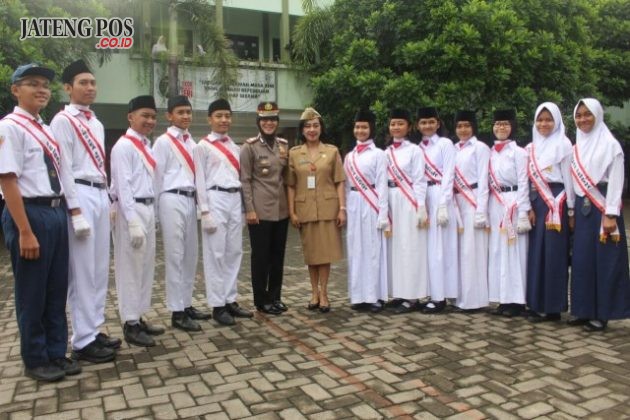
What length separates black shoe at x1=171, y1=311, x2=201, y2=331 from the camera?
5.07 m

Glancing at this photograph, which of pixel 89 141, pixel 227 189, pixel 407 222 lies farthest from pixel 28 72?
pixel 407 222

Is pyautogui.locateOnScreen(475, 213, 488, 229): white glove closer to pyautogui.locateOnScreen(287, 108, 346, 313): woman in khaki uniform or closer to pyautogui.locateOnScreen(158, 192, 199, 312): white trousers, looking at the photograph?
pyautogui.locateOnScreen(287, 108, 346, 313): woman in khaki uniform

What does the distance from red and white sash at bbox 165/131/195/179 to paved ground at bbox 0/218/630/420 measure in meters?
1.44

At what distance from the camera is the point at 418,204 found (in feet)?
18.5

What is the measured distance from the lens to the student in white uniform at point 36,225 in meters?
3.73

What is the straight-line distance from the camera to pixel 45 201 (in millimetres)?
3918

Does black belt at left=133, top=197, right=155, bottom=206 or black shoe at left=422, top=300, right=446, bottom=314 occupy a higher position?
black belt at left=133, top=197, right=155, bottom=206

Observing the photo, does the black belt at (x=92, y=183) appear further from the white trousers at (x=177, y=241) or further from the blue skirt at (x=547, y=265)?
the blue skirt at (x=547, y=265)

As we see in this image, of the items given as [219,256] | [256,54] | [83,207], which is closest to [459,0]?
[256,54]

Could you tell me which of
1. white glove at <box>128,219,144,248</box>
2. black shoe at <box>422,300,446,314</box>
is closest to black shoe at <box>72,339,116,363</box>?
white glove at <box>128,219,144,248</box>

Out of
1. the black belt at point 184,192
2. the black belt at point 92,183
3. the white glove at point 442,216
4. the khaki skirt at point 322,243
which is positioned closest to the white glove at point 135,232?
the black belt at point 92,183

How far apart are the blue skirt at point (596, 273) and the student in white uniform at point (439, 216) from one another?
1.12m

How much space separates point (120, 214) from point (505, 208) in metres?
3.51

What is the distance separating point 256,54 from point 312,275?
45.9 feet
